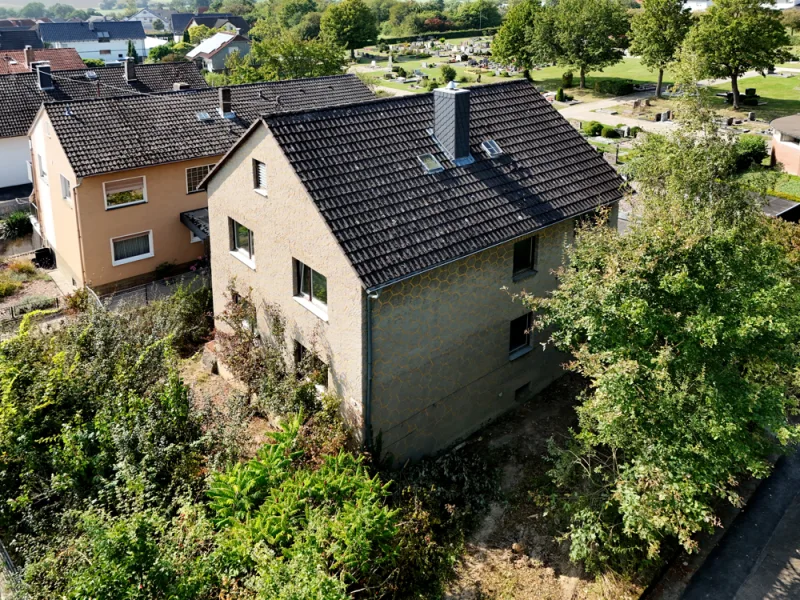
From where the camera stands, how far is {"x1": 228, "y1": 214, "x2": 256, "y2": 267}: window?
→ 19156 mm

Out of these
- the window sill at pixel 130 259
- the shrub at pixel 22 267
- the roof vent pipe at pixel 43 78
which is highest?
the roof vent pipe at pixel 43 78

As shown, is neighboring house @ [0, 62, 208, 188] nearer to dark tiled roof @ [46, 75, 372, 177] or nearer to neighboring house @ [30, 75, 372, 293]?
neighboring house @ [30, 75, 372, 293]

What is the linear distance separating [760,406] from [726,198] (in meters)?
8.25

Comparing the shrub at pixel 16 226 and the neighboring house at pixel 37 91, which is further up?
the neighboring house at pixel 37 91

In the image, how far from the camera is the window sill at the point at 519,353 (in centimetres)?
1876

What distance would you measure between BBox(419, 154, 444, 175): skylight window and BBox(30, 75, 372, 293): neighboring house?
13.7 meters

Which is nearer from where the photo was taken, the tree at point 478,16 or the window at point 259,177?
the window at point 259,177

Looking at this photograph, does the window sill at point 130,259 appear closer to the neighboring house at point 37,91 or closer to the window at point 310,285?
the window at point 310,285

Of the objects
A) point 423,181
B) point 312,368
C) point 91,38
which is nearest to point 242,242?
point 312,368

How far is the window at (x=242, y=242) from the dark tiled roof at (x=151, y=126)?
335 inches

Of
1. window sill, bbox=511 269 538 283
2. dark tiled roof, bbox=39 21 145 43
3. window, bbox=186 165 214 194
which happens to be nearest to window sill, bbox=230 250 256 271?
window sill, bbox=511 269 538 283

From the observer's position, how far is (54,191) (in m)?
28.3

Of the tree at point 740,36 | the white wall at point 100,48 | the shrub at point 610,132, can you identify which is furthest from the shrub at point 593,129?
the white wall at point 100,48

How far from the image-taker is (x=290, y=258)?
17016mm
